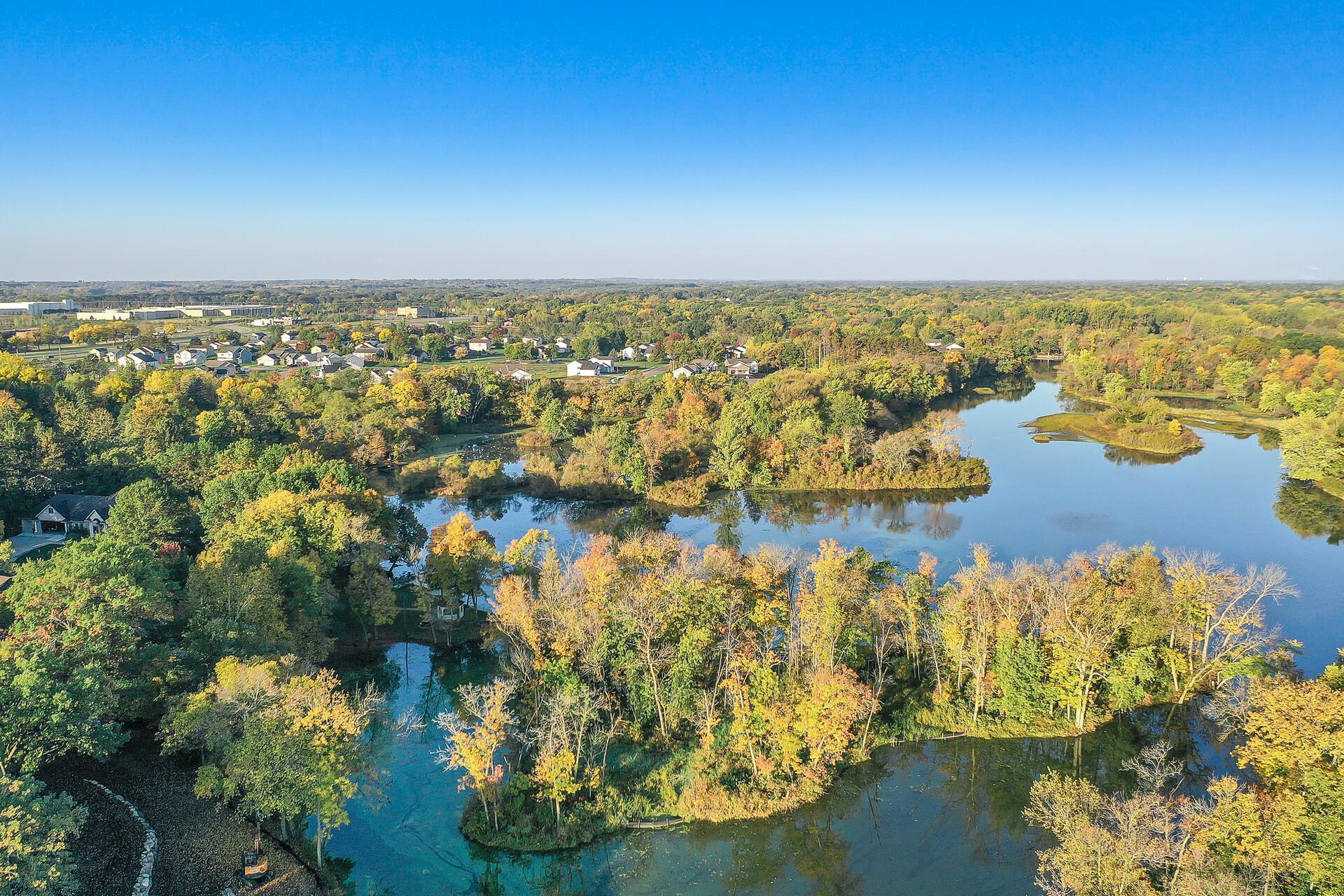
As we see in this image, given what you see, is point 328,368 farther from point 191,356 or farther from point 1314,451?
point 1314,451

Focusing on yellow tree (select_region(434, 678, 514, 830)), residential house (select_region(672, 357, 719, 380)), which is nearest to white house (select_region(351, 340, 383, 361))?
residential house (select_region(672, 357, 719, 380))

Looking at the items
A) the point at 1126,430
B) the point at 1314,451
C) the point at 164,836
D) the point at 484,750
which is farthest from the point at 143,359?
the point at 1314,451

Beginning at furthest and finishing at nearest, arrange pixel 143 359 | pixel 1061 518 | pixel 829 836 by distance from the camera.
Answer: pixel 143 359
pixel 1061 518
pixel 829 836

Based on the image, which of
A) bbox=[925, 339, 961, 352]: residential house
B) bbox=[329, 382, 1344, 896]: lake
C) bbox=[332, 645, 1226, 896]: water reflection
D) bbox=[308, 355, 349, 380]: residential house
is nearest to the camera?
bbox=[332, 645, 1226, 896]: water reflection

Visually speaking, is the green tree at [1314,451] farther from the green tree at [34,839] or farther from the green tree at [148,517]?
the green tree at [148,517]

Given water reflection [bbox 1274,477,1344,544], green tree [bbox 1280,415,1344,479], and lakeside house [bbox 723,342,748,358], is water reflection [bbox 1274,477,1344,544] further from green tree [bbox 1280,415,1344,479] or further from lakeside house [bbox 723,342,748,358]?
lakeside house [bbox 723,342,748,358]

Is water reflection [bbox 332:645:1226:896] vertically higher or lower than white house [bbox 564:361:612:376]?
lower
